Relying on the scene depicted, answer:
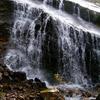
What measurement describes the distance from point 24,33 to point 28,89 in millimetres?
4020

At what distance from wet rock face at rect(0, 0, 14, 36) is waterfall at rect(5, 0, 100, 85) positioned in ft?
0.83

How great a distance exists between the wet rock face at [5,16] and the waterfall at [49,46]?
0.25 meters

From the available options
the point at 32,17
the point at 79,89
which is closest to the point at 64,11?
the point at 32,17

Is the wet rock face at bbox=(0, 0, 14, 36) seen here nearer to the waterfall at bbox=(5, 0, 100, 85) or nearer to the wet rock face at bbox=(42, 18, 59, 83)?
the waterfall at bbox=(5, 0, 100, 85)

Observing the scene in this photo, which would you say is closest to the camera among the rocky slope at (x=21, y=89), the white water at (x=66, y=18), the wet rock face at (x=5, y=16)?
the rocky slope at (x=21, y=89)

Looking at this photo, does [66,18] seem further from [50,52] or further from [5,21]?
[5,21]

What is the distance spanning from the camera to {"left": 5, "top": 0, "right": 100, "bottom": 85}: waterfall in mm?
15672

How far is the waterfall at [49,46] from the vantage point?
617 inches

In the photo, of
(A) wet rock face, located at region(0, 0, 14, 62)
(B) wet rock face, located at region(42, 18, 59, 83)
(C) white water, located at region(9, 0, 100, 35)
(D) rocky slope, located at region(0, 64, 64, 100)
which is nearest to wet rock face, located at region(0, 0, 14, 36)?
(A) wet rock face, located at region(0, 0, 14, 62)

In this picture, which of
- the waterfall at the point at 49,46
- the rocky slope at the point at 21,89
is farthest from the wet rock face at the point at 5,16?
the rocky slope at the point at 21,89

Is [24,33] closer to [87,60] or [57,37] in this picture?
[57,37]

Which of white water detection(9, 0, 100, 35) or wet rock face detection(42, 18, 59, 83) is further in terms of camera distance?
white water detection(9, 0, 100, 35)

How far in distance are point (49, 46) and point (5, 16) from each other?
2.56 metres

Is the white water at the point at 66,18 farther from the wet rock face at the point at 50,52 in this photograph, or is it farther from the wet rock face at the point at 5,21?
the wet rock face at the point at 50,52
